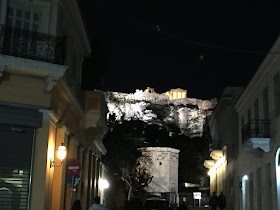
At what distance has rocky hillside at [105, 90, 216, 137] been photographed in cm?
13788

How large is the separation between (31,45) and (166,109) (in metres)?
130

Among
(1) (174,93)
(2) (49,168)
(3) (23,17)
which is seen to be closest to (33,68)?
(3) (23,17)

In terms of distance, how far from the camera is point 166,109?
470 ft

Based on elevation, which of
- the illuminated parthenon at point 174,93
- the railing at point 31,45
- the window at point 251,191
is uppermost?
the illuminated parthenon at point 174,93

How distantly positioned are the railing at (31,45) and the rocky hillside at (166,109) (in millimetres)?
122336

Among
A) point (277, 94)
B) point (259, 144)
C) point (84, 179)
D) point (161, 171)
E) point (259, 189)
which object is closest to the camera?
point (277, 94)

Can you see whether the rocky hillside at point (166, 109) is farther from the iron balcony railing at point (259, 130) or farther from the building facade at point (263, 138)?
the iron balcony railing at point (259, 130)

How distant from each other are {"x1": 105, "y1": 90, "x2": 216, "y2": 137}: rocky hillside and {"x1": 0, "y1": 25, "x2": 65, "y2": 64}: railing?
401ft

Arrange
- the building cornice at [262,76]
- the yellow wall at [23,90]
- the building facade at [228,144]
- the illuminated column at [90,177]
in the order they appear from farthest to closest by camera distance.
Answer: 1. the building facade at [228,144]
2. the illuminated column at [90,177]
3. the building cornice at [262,76]
4. the yellow wall at [23,90]

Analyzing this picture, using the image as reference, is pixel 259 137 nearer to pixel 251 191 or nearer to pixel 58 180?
pixel 251 191

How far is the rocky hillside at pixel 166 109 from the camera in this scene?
138 metres

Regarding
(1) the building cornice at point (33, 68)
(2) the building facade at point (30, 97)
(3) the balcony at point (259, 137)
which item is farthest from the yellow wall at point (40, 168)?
(3) the balcony at point (259, 137)

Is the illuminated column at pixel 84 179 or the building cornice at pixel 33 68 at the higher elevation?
the building cornice at pixel 33 68

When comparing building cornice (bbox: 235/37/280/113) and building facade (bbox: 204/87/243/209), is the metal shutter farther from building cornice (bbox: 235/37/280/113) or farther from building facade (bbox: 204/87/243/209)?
building facade (bbox: 204/87/243/209)
